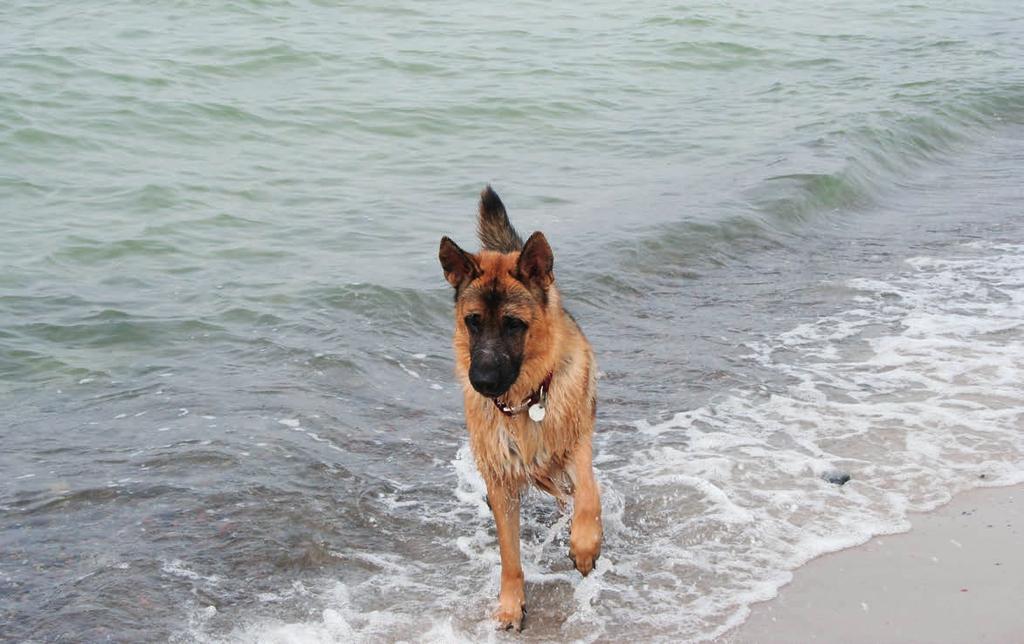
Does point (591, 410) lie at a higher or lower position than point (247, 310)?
higher

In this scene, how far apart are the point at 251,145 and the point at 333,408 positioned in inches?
298

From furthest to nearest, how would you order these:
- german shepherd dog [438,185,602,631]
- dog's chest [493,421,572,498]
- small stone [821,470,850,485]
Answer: small stone [821,470,850,485] → dog's chest [493,421,572,498] → german shepherd dog [438,185,602,631]

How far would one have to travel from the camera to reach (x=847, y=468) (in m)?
6.59

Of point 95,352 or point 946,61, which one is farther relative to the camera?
point 946,61

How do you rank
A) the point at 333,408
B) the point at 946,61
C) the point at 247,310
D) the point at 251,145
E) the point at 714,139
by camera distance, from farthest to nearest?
the point at 946,61
the point at 714,139
the point at 251,145
the point at 247,310
the point at 333,408

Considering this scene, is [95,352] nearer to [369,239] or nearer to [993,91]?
[369,239]

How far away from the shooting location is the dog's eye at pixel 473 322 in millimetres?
5258

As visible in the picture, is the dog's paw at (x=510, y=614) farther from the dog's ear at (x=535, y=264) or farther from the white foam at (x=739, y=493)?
the dog's ear at (x=535, y=264)

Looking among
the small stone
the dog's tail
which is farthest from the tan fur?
the small stone

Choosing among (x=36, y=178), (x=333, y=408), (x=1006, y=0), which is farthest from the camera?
(x=1006, y=0)

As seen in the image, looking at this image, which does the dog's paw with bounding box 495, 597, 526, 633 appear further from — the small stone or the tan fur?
the small stone

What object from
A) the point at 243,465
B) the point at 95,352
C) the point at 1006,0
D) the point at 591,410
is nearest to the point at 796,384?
the point at 591,410

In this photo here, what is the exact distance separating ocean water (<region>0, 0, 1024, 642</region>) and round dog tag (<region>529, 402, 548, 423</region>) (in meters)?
0.79

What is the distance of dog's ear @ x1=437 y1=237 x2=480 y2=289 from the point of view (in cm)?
535
